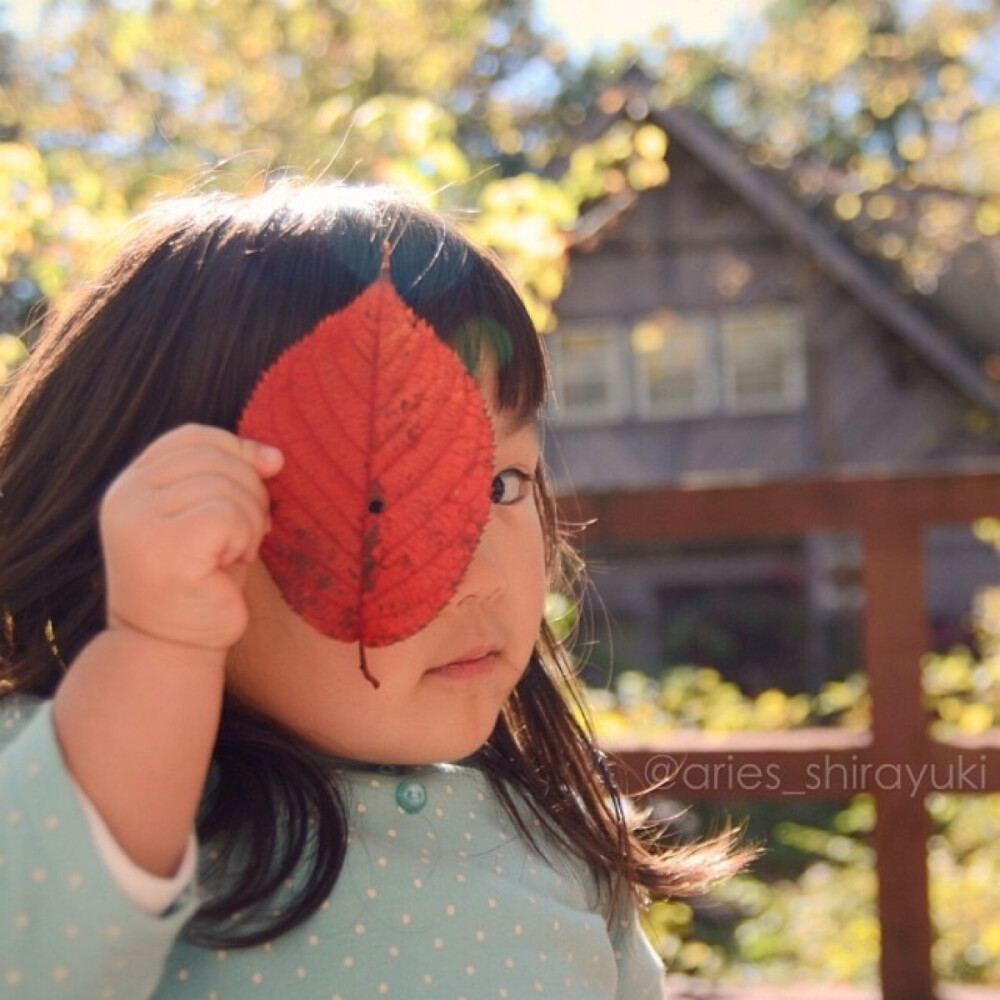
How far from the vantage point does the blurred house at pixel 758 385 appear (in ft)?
44.4

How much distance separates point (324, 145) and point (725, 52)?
15.4 m

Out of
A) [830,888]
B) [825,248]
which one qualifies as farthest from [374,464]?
[825,248]

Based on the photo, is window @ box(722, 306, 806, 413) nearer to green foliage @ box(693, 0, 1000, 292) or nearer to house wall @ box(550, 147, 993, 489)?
house wall @ box(550, 147, 993, 489)

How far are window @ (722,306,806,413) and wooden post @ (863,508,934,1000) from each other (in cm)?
1202

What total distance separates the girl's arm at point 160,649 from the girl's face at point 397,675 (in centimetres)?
14

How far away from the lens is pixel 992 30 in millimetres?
14672

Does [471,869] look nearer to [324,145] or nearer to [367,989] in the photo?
[367,989]

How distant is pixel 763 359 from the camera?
1491 cm

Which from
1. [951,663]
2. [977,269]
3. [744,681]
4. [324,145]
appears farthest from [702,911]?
[977,269]

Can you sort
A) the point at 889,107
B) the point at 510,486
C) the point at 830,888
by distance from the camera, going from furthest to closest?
1. the point at 889,107
2. the point at 830,888
3. the point at 510,486

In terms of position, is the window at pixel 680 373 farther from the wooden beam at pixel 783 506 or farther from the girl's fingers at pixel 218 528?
the girl's fingers at pixel 218 528

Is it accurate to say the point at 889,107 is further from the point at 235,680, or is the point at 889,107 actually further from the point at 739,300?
the point at 235,680

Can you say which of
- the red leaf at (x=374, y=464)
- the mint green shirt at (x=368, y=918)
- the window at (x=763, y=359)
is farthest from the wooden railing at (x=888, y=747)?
the window at (x=763, y=359)

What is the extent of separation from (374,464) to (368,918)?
372 millimetres
